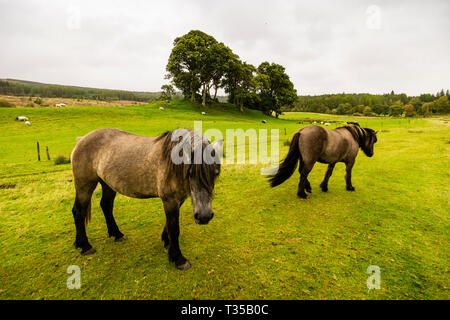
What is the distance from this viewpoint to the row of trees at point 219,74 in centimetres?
4300

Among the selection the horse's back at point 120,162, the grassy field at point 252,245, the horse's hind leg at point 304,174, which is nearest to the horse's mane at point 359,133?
the grassy field at point 252,245

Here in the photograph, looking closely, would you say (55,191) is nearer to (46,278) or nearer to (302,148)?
(46,278)

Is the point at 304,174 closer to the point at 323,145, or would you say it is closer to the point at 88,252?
the point at 323,145

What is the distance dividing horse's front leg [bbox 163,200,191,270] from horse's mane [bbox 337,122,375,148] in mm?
7276

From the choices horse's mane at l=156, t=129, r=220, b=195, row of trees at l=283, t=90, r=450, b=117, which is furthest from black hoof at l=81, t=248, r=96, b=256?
row of trees at l=283, t=90, r=450, b=117

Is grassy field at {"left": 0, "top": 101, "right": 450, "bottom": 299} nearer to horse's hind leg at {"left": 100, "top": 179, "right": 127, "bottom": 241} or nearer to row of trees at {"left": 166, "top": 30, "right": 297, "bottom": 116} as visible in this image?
horse's hind leg at {"left": 100, "top": 179, "right": 127, "bottom": 241}

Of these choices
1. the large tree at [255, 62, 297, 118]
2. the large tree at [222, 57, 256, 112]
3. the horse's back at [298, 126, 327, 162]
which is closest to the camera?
the horse's back at [298, 126, 327, 162]

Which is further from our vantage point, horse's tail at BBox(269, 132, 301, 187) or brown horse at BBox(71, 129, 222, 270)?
horse's tail at BBox(269, 132, 301, 187)

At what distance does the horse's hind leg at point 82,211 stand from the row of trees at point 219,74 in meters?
43.7

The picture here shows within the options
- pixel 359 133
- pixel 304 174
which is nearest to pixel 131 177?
pixel 304 174

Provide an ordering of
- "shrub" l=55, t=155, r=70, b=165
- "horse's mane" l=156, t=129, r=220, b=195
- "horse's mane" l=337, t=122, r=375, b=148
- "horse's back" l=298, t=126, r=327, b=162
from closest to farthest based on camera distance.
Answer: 1. "horse's mane" l=156, t=129, r=220, b=195
2. "horse's back" l=298, t=126, r=327, b=162
3. "horse's mane" l=337, t=122, r=375, b=148
4. "shrub" l=55, t=155, r=70, b=165

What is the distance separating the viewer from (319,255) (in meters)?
3.84

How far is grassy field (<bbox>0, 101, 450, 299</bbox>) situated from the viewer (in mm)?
3129
